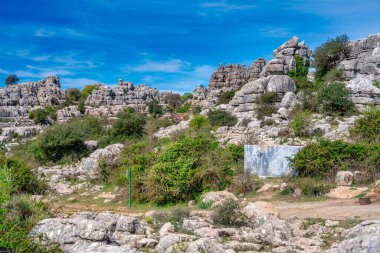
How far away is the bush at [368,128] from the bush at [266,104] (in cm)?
1022

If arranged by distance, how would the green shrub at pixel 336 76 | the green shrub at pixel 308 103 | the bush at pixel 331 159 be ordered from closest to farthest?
the bush at pixel 331 159, the green shrub at pixel 308 103, the green shrub at pixel 336 76

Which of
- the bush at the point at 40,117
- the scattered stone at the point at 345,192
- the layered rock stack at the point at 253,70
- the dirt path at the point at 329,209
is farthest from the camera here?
the bush at the point at 40,117

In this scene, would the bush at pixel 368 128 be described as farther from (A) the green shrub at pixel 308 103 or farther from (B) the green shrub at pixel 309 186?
(A) the green shrub at pixel 308 103

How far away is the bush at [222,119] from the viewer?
3179cm

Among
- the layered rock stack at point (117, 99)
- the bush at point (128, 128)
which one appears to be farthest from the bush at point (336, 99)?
the layered rock stack at point (117, 99)

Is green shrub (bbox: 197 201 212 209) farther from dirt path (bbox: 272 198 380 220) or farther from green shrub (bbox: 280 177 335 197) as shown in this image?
green shrub (bbox: 280 177 335 197)

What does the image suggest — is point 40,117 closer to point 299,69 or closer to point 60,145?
point 60,145

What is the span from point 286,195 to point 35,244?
35.2 ft

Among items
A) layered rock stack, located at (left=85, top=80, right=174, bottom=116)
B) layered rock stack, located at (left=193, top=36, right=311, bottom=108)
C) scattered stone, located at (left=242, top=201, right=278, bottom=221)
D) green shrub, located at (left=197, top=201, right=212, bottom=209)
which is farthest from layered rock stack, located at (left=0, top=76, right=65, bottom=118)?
scattered stone, located at (left=242, top=201, right=278, bottom=221)

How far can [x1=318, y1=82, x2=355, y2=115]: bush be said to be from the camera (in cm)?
2498

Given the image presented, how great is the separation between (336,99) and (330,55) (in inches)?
492

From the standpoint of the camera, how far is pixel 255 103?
33.1 meters

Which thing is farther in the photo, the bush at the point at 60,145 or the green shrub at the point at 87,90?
the green shrub at the point at 87,90

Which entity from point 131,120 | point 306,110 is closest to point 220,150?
point 306,110
